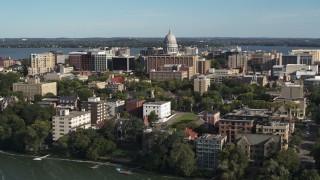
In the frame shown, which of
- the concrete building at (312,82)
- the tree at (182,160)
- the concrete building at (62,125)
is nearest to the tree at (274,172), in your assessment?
the tree at (182,160)

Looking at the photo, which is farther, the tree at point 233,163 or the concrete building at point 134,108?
the concrete building at point 134,108

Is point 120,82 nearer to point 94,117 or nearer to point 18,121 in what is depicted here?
point 94,117

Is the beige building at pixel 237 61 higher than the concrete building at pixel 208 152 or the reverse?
higher

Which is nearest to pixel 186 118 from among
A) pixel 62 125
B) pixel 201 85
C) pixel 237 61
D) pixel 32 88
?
pixel 62 125

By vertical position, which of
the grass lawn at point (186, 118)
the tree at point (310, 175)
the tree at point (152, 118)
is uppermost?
the tree at point (152, 118)

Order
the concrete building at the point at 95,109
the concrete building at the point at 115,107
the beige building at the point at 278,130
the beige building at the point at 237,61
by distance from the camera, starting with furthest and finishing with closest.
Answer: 1. the beige building at the point at 237,61
2. the concrete building at the point at 115,107
3. the concrete building at the point at 95,109
4. the beige building at the point at 278,130

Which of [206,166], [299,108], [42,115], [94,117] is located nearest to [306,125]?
[299,108]

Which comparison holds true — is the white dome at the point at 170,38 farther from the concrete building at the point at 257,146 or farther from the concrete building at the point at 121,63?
the concrete building at the point at 257,146

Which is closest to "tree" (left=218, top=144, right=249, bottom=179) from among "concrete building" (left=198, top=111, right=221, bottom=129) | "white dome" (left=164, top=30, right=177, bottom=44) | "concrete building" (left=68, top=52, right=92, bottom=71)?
"concrete building" (left=198, top=111, right=221, bottom=129)
